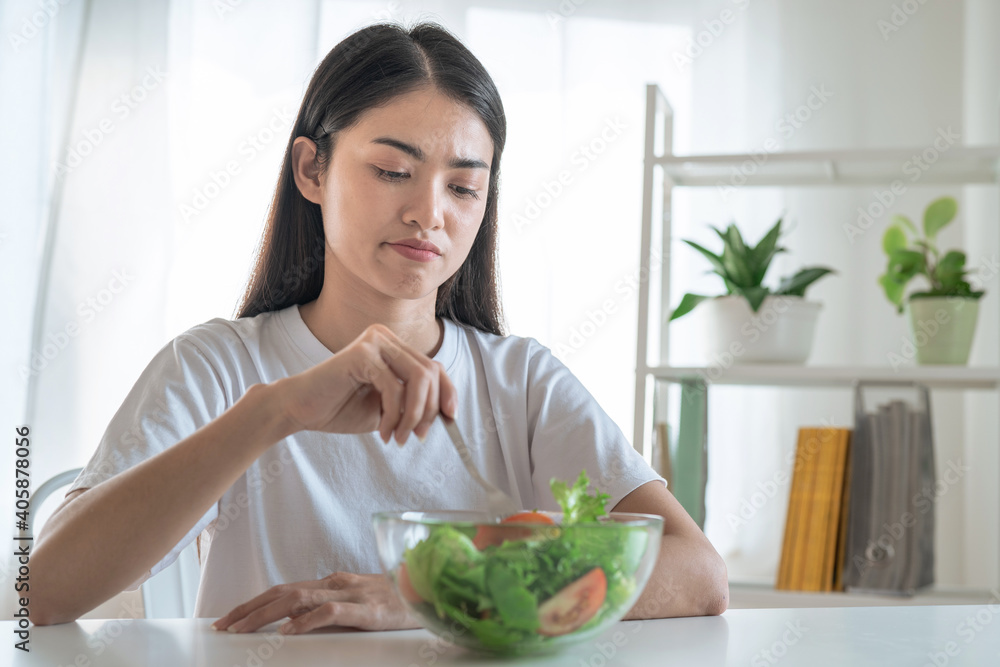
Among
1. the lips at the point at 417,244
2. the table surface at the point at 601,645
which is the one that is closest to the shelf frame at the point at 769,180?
the lips at the point at 417,244

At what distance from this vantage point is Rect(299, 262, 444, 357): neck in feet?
3.69

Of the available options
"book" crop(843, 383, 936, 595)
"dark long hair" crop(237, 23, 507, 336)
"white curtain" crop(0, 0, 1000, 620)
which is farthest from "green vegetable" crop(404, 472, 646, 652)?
"white curtain" crop(0, 0, 1000, 620)

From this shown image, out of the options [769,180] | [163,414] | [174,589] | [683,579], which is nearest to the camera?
[683,579]

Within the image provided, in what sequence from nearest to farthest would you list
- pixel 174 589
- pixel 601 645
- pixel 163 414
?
pixel 601 645, pixel 163 414, pixel 174 589

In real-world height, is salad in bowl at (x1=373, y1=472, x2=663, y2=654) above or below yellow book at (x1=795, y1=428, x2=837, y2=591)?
above

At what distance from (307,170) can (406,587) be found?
0.73m

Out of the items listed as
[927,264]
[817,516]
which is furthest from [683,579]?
[927,264]

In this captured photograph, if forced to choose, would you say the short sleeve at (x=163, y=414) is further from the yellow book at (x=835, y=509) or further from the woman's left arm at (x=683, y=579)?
the yellow book at (x=835, y=509)

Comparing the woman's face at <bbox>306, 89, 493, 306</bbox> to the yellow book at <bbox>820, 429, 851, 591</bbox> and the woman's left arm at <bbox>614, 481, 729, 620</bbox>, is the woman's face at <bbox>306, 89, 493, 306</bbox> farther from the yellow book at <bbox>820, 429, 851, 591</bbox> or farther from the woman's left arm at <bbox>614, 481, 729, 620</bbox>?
the yellow book at <bbox>820, 429, 851, 591</bbox>

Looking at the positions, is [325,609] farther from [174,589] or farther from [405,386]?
[174,589]

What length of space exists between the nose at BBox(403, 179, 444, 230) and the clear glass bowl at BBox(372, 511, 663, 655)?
0.50 metres

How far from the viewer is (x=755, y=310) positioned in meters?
1.63

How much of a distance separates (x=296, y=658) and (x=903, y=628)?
0.53 meters

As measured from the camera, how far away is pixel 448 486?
1.06 metres
